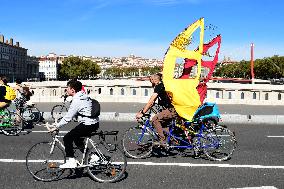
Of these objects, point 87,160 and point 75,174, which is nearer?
point 87,160

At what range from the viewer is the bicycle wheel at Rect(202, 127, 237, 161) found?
819 cm

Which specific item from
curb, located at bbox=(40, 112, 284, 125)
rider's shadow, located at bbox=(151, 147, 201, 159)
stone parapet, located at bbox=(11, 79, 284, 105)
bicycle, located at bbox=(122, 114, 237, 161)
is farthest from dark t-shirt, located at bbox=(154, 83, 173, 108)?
stone parapet, located at bbox=(11, 79, 284, 105)

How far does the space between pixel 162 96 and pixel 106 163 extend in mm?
2418

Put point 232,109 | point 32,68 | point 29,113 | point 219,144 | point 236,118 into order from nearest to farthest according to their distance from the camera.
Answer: point 219,144
point 29,113
point 236,118
point 232,109
point 32,68

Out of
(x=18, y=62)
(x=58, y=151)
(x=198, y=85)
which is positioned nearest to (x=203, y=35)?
(x=198, y=85)

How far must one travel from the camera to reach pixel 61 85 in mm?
24234

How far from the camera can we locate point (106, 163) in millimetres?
6516

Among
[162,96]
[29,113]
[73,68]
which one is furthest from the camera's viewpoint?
[73,68]

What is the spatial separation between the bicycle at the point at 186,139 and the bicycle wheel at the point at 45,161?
1.97 meters

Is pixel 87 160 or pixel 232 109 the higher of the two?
pixel 232 109

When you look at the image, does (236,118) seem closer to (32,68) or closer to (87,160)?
(87,160)

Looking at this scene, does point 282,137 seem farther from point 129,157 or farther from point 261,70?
point 261,70

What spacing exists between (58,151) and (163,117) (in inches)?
97.8

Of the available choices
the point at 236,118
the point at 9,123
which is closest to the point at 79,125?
the point at 9,123
